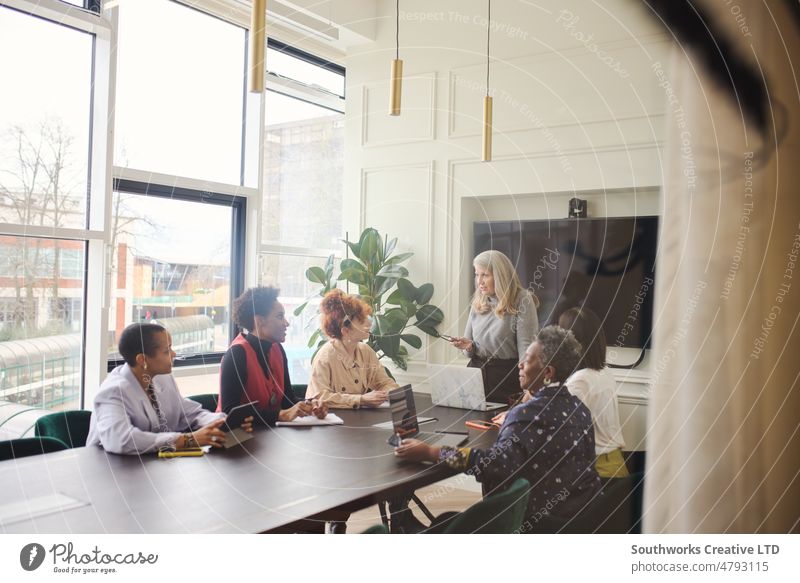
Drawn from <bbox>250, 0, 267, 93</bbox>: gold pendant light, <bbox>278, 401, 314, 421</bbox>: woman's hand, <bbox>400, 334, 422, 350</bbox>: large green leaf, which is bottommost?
<bbox>278, 401, 314, 421</bbox>: woman's hand

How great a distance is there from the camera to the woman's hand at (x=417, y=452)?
88.4 inches

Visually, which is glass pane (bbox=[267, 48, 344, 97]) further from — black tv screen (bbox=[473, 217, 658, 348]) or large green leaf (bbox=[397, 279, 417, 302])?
black tv screen (bbox=[473, 217, 658, 348])

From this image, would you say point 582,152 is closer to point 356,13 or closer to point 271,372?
point 356,13

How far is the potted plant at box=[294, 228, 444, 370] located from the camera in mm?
4668

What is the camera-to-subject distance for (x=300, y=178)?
16.9 ft

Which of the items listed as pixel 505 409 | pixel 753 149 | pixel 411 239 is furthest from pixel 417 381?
pixel 753 149

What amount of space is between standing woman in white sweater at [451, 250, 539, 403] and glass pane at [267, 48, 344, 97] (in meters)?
1.83

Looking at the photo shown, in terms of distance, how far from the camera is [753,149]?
1973mm

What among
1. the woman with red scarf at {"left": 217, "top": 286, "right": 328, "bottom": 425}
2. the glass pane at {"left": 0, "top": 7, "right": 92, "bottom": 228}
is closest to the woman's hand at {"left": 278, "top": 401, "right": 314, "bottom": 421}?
the woman with red scarf at {"left": 217, "top": 286, "right": 328, "bottom": 425}

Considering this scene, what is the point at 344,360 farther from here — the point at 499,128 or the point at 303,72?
the point at 303,72

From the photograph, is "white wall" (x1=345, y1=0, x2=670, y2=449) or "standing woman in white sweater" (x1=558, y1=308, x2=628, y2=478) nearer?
"standing woman in white sweater" (x1=558, y1=308, x2=628, y2=478)

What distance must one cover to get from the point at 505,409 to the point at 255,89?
76.3 inches

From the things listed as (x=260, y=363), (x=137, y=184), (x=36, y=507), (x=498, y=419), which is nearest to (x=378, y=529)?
(x=36, y=507)

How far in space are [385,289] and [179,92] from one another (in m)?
1.72
